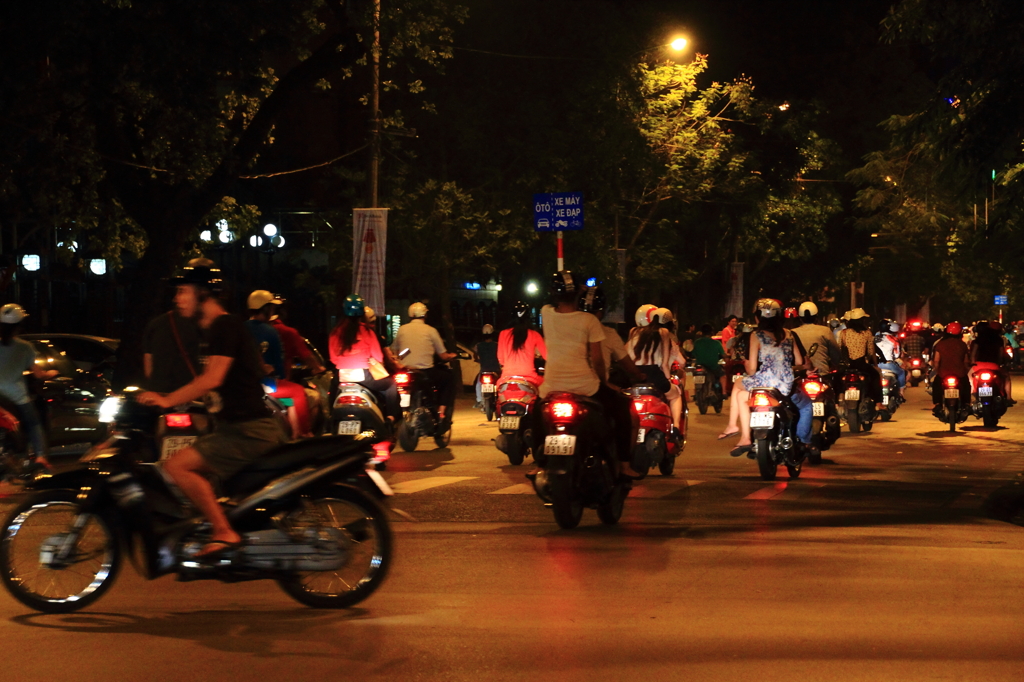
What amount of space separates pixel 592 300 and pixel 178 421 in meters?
4.18

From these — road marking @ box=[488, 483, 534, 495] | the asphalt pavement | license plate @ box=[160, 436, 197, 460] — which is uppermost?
license plate @ box=[160, 436, 197, 460]

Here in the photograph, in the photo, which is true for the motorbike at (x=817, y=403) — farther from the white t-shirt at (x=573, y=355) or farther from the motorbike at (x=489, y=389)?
the motorbike at (x=489, y=389)

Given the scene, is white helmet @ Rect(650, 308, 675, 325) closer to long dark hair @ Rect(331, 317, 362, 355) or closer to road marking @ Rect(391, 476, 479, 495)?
road marking @ Rect(391, 476, 479, 495)

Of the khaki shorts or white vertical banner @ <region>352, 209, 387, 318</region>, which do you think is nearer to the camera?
the khaki shorts

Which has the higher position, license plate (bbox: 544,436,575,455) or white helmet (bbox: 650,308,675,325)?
white helmet (bbox: 650,308,675,325)

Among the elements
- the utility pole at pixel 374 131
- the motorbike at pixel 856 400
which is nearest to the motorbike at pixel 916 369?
the motorbike at pixel 856 400

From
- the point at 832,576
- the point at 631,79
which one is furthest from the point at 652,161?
the point at 832,576

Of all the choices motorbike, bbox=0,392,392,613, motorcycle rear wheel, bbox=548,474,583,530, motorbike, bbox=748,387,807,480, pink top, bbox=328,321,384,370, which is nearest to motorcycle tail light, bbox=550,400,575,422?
motorcycle rear wheel, bbox=548,474,583,530

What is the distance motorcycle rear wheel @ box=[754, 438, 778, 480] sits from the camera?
13914 millimetres

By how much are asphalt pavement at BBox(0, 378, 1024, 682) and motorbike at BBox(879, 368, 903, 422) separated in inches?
452

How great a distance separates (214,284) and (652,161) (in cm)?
2734

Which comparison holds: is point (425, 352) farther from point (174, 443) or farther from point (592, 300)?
point (174, 443)

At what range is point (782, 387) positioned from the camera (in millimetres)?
14086

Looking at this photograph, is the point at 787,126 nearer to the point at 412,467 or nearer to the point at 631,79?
the point at 631,79
